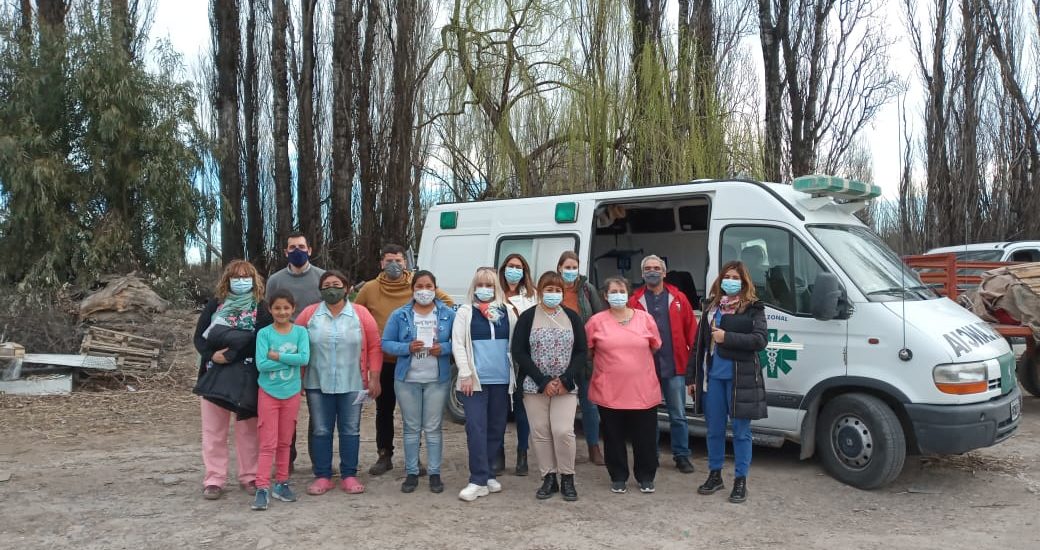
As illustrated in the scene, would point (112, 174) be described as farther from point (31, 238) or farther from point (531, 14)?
point (531, 14)

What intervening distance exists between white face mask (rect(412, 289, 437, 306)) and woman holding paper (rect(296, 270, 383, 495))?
39 cm

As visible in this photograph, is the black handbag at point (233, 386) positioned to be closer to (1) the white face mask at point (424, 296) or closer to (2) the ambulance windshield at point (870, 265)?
(1) the white face mask at point (424, 296)

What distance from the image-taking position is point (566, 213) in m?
7.52

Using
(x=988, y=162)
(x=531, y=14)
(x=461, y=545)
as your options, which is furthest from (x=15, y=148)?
(x=988, y=162)

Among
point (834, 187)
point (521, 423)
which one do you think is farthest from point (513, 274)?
point (834, 187)

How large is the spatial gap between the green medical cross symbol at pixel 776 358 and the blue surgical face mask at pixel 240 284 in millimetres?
3756

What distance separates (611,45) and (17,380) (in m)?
9.27

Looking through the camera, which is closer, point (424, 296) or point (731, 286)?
point (731, 286)

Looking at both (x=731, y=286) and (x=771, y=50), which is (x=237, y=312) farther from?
(x=771, y=50)

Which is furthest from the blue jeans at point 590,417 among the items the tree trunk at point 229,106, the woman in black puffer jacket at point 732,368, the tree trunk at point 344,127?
the tree trunk at point 229,106

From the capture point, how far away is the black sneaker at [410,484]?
575 cm

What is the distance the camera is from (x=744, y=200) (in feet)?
21.4

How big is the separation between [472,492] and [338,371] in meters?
1.26

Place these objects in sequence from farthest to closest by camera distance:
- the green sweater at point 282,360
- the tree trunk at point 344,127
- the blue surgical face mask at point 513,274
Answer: the tree trunk at point 344,127 → the blue surgical face mask at point 513,274 → the green sweater at point 282,360
